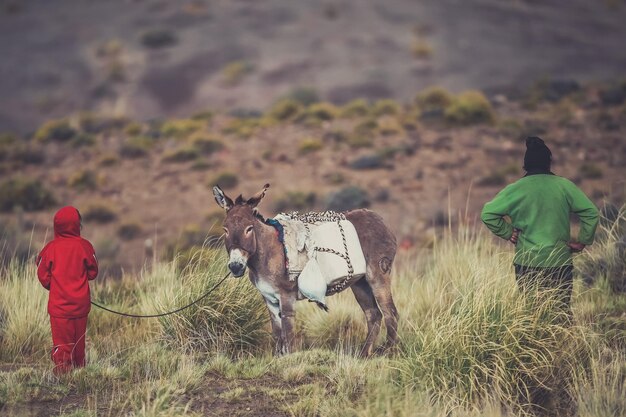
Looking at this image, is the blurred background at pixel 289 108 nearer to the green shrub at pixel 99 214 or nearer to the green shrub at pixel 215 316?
the green shrub at pixel 99 214

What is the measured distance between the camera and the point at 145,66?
62344mm

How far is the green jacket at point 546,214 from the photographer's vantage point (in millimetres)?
7248

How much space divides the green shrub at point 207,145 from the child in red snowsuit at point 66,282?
28013mm

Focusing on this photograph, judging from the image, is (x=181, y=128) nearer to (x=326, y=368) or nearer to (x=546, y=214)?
(x=326, y=368)

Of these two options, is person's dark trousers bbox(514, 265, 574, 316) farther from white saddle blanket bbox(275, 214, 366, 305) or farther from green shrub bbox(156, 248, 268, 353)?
green shrub bbox(156, 248, 268, 353)

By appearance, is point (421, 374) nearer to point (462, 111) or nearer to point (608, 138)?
point (608, 138)

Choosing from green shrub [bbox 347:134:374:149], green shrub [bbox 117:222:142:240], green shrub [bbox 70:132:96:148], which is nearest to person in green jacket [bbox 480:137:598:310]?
green shrub [bbox 117:222:142:240]

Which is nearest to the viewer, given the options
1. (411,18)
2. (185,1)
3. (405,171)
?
(405,171)

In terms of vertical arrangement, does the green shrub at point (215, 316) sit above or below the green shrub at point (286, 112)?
below

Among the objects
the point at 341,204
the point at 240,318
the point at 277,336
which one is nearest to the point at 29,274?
the point at 240,318

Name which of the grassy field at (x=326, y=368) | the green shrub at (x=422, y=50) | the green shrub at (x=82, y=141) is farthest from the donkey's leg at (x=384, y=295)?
the green shrub at (x=422, y=50)

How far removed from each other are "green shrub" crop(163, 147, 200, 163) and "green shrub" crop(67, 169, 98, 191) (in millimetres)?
3509

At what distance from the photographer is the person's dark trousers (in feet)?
23.8

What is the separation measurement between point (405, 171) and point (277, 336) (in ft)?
74.9
